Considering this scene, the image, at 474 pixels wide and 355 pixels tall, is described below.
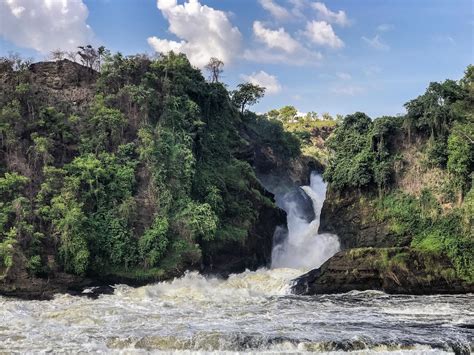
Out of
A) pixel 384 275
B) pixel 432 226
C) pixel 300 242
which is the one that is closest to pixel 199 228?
pixel 384 275

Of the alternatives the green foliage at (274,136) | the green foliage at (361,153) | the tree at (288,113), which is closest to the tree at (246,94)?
the green foliage at (274,136)

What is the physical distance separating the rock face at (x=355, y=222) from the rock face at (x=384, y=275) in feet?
11.8

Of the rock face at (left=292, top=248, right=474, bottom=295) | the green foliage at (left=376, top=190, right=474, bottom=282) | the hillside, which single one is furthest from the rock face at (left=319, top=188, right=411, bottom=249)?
the rock face at (left=292, top=248, right=474, bottom=295)

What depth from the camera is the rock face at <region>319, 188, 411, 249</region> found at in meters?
30.5

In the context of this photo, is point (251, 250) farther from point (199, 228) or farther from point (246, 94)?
point (246, 94)

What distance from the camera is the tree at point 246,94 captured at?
5009 cm

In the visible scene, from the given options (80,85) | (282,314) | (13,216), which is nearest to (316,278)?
(282,314)

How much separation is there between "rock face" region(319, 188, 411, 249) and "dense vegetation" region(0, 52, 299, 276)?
16.6 ft

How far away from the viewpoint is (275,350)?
52.4 ft

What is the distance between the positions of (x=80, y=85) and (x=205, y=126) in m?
9.18

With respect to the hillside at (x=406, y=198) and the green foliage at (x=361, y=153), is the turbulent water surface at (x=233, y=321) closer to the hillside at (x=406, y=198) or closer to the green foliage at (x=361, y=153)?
the hillside at (x=406, y=198)

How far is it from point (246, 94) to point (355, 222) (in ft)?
71.0

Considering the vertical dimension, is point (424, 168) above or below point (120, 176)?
above

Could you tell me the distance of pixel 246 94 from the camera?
50438mm
